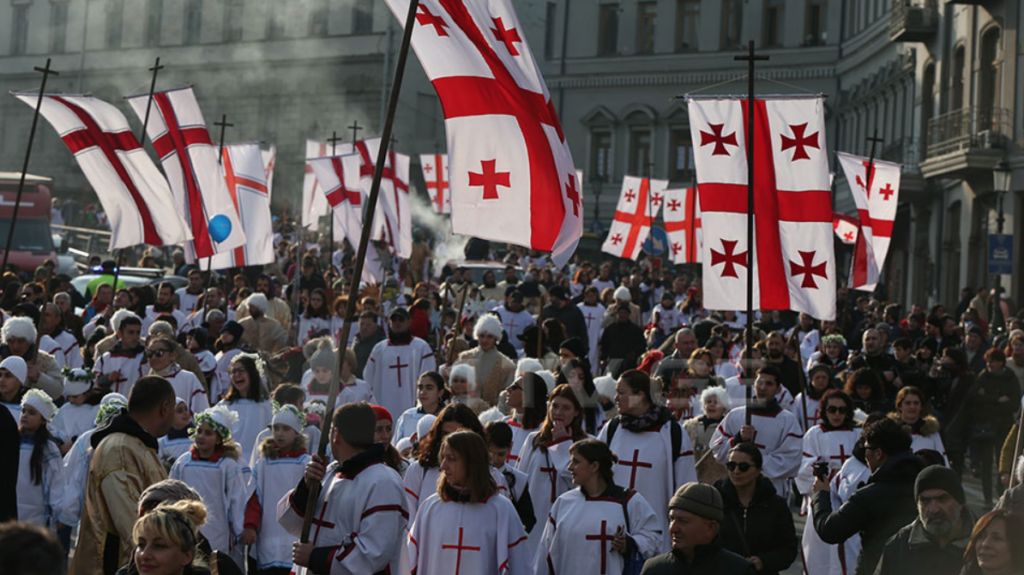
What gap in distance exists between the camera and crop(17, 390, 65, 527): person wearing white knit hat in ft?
27.7

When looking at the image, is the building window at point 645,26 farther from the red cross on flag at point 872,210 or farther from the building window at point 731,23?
the red cross on flag at point 872,210

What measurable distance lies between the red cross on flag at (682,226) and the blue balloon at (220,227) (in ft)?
34.6

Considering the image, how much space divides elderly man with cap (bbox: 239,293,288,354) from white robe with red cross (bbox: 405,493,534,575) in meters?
8.40

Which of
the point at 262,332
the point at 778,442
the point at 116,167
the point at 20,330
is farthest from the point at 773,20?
the point at 20,330

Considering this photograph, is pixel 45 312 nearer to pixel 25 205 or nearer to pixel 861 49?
pixel 25 205

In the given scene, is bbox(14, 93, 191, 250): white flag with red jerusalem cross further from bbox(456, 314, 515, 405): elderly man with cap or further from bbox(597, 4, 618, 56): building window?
bbox(597, 4, 618, 56): building window

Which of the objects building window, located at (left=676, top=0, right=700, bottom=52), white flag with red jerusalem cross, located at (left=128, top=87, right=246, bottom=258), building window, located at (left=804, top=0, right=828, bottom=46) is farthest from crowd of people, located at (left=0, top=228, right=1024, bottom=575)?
building window, located at (left=676, top=0, right=700, bottom=52)

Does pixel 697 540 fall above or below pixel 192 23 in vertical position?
below

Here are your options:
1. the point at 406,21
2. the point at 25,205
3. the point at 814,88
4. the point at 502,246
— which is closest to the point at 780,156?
the point at 406,21

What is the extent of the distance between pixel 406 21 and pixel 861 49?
1570 inches

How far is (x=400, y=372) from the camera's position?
12.9 m

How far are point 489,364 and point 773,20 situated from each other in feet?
137

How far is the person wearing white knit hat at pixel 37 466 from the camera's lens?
845cm

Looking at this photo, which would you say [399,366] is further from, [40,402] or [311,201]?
[311,201]
